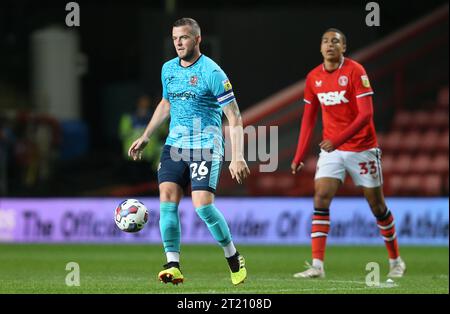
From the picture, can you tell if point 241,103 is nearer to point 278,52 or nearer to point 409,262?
point 278,52

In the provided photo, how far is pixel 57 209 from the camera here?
15.9 m

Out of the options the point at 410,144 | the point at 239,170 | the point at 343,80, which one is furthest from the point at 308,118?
the point at 410,144

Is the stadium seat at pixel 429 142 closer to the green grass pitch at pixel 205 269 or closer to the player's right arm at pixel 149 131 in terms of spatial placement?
the green grass pitch at pixel 205 269

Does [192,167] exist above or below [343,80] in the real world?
below

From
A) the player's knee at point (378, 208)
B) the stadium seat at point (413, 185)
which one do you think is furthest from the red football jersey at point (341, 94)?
the stadium seat at point (413, 185)

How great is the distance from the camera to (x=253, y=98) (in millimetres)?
20766

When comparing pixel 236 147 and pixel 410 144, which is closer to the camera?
pixel 236 147

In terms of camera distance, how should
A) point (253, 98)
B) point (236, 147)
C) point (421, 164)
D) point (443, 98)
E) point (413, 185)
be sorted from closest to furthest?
point (236, 147), point (413, 185), point (421, 164), point (443, 98), point (253, 98)

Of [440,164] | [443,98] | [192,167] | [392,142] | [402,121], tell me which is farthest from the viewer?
[443,98]

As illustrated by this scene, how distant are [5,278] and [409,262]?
473 centimetres

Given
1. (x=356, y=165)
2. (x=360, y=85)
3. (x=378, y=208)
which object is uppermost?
(x=360, y=85)

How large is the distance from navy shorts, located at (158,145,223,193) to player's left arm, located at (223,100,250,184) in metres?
0.29

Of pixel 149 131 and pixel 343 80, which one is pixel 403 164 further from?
pixel 149 131

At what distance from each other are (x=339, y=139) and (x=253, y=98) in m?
10.8
